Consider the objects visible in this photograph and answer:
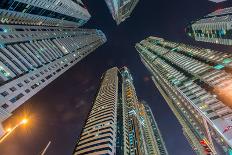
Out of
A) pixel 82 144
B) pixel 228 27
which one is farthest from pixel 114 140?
pixel 228 27

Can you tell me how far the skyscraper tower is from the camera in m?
67.0

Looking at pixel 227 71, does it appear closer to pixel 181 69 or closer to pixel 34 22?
pixel 181 69

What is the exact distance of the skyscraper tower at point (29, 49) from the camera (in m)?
67.0

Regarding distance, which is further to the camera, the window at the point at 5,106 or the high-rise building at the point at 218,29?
the high-rise building at the point at 218,29

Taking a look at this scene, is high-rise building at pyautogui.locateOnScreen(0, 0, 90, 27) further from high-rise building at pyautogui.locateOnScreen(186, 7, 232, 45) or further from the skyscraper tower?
high-rise building at pyautogui.locateOnScreen(186, 7, 232, 45)

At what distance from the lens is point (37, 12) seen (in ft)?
376

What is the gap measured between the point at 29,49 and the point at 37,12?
28.2m

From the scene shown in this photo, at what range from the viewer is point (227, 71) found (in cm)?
11200

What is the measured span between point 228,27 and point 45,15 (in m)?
94.7

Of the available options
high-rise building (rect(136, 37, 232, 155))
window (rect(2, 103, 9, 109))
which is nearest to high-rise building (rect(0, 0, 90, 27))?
window (rect(2, 103, 9, 109))

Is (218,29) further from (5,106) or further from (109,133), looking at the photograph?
(5,106)

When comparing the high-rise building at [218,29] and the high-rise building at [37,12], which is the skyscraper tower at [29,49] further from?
the high-rise building at [218,29]

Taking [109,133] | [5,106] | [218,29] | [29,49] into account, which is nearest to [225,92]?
[109,133]

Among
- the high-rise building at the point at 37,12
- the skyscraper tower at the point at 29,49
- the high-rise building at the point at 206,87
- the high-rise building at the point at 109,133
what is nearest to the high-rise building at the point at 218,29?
the high-rise building at the point at 206,87
